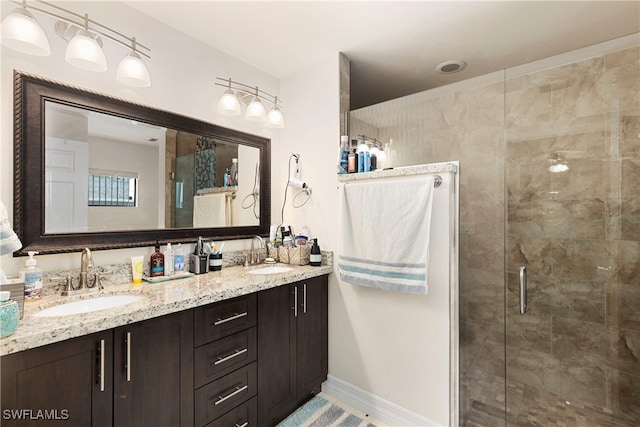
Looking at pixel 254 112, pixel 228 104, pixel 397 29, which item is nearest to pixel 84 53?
pixel 228 104

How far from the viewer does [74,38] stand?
132cm

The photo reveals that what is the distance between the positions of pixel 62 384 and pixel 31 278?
553mm

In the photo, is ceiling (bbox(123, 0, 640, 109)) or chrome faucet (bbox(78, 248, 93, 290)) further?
ceiling (bbox(123, 0, 640, 109))

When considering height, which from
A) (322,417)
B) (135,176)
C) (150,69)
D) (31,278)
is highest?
(150,69)

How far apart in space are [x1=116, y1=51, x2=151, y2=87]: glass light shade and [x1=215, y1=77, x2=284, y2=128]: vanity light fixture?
1.74 ft

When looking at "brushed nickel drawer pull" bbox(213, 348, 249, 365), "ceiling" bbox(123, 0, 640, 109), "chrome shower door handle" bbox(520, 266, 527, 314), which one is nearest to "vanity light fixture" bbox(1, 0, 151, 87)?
"ceiling" bbox(123, 0, 640, 109)

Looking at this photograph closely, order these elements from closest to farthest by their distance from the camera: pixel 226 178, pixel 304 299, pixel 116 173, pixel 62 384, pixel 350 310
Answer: pixel 62 384 < pixel 116 173 < pixel 304 299 < pixel 350 310 < pixel 226 178

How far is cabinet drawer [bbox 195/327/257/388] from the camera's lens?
4.39ft

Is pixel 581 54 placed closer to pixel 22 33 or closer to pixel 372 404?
pixel 372 404

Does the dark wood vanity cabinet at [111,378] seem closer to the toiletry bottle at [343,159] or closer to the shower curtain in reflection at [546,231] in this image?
the toiletry bottle at [343,159]

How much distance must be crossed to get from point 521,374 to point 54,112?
3052 millimetres

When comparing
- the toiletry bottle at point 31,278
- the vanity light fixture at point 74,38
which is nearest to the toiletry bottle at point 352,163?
the vanity light fixture at point 74,38

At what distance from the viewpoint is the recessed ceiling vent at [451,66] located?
87.2 inches

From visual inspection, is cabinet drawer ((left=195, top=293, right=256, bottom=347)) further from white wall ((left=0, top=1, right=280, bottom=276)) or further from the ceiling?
the ceiling
